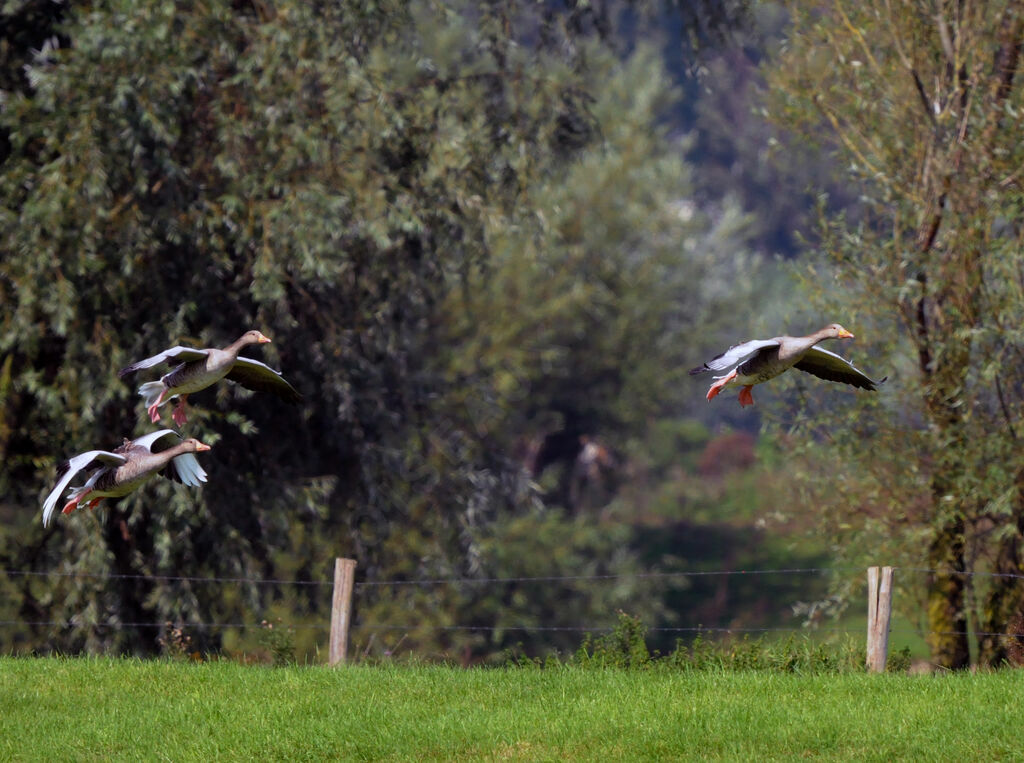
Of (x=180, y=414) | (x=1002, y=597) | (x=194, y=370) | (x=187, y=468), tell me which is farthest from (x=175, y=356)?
(x=1002, y=597)

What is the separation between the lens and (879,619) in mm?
15227

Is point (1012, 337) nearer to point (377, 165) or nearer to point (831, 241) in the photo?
point (831, 241)

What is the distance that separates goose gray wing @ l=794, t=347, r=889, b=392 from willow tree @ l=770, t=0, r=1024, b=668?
6803 millimetres

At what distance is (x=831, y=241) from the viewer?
20625mm

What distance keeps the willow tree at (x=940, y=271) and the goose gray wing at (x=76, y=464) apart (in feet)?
36.8

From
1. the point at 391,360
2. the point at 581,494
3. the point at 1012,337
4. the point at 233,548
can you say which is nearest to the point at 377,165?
the point at 391,360

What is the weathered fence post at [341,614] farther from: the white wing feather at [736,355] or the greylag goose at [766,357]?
the white wing feather at [736,355]

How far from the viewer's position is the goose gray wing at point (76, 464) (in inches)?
410

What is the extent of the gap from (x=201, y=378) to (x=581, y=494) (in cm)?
3802

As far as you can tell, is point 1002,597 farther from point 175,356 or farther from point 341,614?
point 175,356

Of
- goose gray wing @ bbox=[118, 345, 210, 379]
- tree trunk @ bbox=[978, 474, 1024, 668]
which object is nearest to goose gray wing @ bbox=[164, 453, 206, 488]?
goose gray wing @ bbox=[118, 345, 210, 379]

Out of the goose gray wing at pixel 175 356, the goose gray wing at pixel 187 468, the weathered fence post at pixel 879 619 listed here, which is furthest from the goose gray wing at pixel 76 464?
the weathered fence post at pixel 879 619

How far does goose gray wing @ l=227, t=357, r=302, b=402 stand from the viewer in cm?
1171

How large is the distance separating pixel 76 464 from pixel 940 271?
41.4 ft
